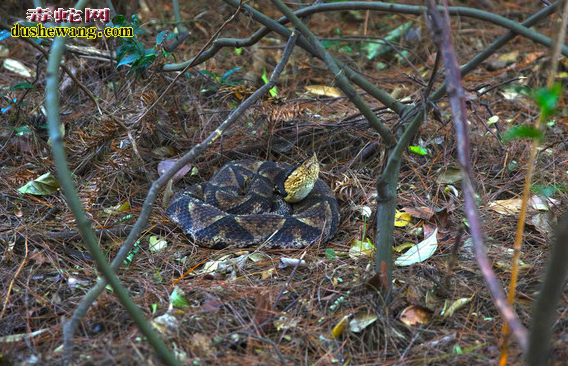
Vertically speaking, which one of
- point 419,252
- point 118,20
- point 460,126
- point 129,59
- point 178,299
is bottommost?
point 419,252

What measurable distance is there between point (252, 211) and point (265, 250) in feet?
1.75

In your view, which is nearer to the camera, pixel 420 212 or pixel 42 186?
pixel 420 212

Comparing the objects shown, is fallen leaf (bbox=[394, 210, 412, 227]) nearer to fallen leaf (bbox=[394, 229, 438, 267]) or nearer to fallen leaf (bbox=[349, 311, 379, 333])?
fallen leaf (bbox=[394, 229, 438, 267])

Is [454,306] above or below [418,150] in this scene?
below

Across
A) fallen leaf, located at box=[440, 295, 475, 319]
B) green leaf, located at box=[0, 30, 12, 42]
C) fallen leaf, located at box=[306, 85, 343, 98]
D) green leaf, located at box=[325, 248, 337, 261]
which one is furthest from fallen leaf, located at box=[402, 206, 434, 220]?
green leaf, located at box=[0, 30, 12, 42]

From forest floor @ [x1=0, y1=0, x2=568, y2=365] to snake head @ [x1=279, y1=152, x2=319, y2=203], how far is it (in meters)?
0.31

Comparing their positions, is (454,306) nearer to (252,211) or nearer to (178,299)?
(178,299)

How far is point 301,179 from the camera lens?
12.6ft

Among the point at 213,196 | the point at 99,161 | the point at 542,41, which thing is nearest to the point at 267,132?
the point at 213,196

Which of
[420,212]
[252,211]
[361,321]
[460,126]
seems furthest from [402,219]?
[460,126]

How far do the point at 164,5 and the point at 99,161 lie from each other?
3585 mm

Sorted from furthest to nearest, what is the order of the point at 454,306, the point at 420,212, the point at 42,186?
the point at 42,186 < the point at 420,212 < the point at 454,306

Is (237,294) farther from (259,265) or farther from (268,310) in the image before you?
(259,265)

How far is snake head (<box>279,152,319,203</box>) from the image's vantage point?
3812 mm
